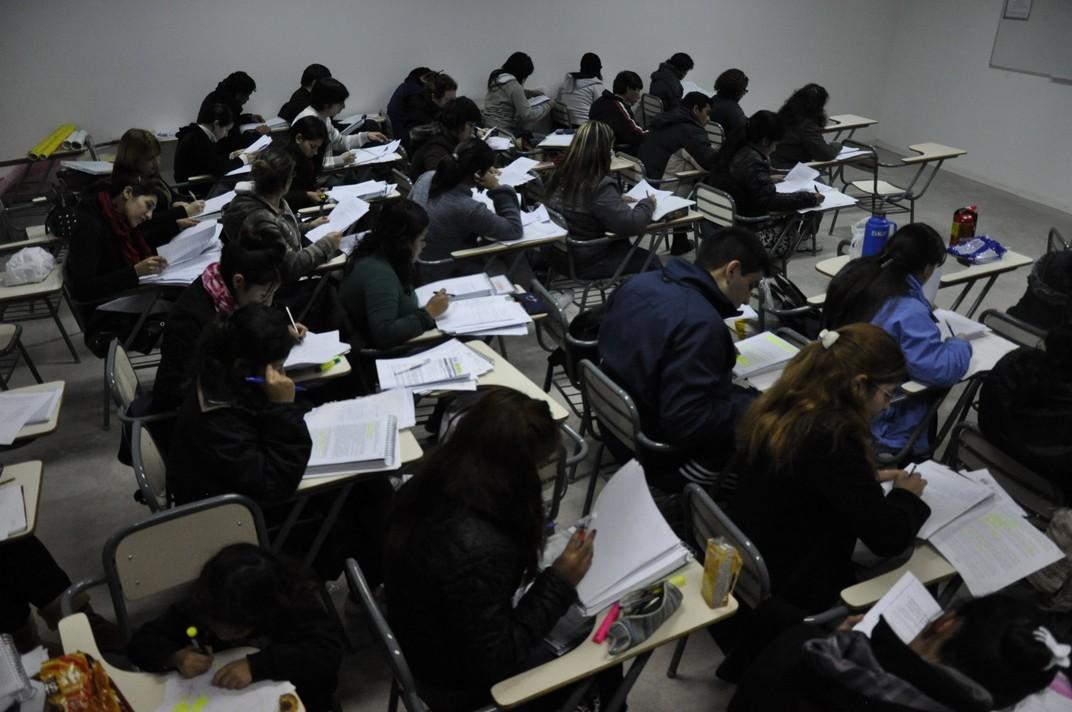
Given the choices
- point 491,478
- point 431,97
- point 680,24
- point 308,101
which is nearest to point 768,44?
point 680,24

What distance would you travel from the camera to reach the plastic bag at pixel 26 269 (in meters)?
3.95

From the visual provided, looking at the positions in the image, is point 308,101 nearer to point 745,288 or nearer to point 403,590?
point 745,288

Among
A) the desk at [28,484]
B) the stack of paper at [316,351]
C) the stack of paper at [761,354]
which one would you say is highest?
the stack of paper at [761,354]

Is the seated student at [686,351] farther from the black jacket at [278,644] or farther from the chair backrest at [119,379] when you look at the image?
the chair backrest at [119,379]

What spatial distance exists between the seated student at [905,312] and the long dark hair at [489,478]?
5.41 ft

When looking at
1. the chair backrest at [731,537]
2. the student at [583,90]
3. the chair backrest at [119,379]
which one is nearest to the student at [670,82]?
the student at [583,90]

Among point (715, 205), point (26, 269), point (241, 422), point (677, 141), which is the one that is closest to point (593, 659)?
point (241, 422)

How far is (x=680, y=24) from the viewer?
8273 mm

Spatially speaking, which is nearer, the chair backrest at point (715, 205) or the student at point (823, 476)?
the student at point (823, 476)

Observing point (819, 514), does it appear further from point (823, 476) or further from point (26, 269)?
point (26, 269)

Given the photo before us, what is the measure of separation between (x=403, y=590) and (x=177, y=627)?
62cm

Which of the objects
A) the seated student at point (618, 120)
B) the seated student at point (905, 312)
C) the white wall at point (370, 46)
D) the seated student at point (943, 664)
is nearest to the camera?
the seated student at point (943, 664)

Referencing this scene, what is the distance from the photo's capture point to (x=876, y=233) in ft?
12.1

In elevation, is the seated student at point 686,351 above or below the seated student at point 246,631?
above
